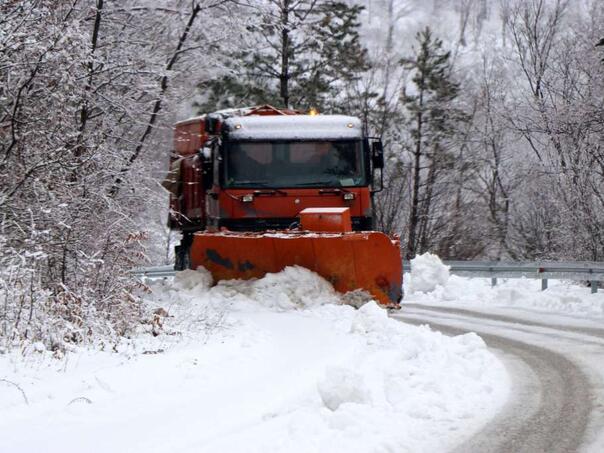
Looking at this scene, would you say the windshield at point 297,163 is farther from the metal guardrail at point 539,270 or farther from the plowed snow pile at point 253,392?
the plowed snow pile at point 253,392

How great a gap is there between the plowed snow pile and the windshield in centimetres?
463

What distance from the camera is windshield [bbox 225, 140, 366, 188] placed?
40.8 feet

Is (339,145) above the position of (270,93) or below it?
below

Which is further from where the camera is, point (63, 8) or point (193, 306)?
point (193, 306)

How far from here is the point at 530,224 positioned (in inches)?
1058

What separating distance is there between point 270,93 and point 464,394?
20907 millimetres

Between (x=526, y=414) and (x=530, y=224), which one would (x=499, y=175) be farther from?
(x=526, y=414)

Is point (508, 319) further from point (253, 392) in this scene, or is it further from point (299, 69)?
point (299, 69)

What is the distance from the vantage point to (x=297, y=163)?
12508mm

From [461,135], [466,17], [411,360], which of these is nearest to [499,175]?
[461,135]

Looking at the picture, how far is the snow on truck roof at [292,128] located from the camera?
12523mm

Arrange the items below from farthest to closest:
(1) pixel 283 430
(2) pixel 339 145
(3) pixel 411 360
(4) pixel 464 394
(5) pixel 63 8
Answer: (2) pixel 339 145
(5) pixel 63 8
(3) pixel 411 360
(4) pixel 464 394
(1) pixel 283 430

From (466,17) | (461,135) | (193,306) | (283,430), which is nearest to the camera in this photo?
(283,430)

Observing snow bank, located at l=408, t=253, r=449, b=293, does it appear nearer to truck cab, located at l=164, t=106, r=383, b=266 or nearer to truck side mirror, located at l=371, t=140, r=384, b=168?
truck cab, located at l=164, t=106, r=383, b=266
